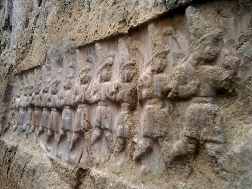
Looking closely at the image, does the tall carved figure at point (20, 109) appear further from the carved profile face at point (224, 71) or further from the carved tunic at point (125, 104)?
the carved profile face at point (224, 71)

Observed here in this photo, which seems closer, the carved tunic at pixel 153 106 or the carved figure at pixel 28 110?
the carved tunic at pixel 153 106

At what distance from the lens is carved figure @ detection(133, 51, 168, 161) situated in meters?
1.65

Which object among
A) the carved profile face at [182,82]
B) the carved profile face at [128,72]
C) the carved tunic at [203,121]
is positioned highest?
the carved profile face at [128,72]

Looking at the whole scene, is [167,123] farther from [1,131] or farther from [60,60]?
[1,131]

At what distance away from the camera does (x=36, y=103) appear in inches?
135

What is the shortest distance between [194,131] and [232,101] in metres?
0.19

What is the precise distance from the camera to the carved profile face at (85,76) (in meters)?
2.39

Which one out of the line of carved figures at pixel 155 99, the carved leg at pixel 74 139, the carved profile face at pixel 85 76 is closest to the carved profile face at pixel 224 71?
the line of carved figures at pixel 155 99

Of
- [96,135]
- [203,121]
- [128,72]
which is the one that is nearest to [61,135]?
[96,135]

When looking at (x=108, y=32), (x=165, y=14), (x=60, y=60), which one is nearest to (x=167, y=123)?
(x=165, y=14)

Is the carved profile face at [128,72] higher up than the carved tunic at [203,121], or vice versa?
the carved profile face at [128,72]

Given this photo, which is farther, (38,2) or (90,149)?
(38,2)

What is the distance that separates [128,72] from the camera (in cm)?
191

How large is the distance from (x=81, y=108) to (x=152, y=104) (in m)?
0.82
